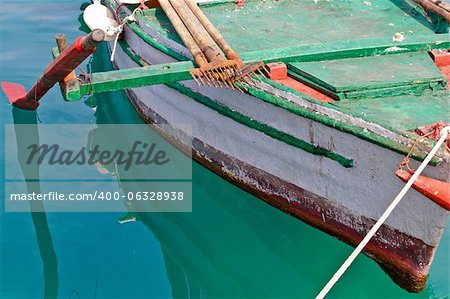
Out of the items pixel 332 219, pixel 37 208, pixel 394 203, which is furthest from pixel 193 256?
pixel 394 203

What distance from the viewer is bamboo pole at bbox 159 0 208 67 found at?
16.5 feet

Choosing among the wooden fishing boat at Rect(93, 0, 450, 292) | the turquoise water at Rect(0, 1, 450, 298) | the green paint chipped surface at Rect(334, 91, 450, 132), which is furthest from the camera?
the turquoise water at Rect(0, 1, 450, 298)

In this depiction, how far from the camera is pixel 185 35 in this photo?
551cm

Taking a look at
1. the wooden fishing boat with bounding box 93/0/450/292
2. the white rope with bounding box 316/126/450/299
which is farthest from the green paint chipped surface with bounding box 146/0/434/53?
the white rope with bounding box 316/126/450/299

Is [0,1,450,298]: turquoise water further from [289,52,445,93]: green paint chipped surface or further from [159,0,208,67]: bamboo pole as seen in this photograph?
[159,0,208,67]: bamboo pole

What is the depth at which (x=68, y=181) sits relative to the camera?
6.66 m

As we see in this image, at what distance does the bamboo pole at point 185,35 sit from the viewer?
16.5 feet

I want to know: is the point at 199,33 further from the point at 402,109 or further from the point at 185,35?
the point at 402,109

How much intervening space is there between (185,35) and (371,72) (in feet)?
5.86

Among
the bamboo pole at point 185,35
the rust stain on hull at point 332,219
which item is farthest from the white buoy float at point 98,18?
the rust stain on hull at point 332,219

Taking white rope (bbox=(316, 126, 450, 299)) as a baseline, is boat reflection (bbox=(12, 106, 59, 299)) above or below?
below

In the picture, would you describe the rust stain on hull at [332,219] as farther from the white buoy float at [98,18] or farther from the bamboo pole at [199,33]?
the white buoy float at [98,18]

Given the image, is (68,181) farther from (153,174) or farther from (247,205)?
(247,205)

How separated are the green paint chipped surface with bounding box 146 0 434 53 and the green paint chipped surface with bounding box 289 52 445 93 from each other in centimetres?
51
